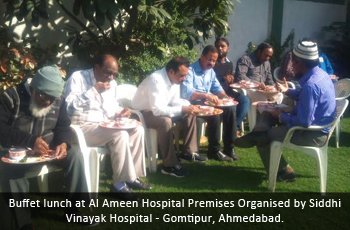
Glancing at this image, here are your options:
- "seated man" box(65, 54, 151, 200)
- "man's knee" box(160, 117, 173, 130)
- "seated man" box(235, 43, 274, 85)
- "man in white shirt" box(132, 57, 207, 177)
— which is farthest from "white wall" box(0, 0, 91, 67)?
"man's knee" box(160, 117, 173, 130)

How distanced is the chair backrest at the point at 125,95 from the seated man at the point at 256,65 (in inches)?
80.9

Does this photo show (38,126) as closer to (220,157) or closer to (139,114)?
(139,114)

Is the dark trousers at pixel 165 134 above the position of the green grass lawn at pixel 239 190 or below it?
above

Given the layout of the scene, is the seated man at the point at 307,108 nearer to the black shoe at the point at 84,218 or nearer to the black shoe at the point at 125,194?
the black shoe at the point at 125,194

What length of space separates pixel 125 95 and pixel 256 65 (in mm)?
2555

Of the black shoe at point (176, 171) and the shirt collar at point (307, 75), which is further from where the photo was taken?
the black shoe at point (176, 171)

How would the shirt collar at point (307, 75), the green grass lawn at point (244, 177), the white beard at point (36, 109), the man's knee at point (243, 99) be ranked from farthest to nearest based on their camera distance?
the man's knee at point (243, 99), the green grass lawn at point (244, 177), the shirt collar at point (307, 75), the white beard at point (36, 109)

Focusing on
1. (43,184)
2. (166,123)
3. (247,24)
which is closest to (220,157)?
(166,123)

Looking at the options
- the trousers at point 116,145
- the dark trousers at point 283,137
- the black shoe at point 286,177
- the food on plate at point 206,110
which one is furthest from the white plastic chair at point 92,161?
the black shoe at point 286,177

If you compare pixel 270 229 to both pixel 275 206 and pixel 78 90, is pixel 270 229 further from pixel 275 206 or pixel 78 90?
pixel 78 90

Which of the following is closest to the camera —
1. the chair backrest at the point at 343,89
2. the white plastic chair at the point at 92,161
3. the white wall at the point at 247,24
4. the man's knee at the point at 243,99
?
the white plastic chair at the point at 92,161

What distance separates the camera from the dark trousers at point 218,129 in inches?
224

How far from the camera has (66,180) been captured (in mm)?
3816

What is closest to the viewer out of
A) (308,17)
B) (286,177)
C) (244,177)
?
(286,177)
